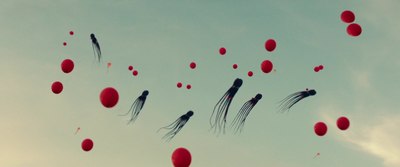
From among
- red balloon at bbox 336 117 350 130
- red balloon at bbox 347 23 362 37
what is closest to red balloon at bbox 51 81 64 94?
red balloon at bbox 336 117 350 130

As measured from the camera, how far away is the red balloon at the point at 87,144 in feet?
58.5

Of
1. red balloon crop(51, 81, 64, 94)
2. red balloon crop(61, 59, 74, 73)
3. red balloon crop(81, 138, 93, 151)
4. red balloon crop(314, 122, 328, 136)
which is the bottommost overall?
red balloon crop(81, 138, 93, 151)

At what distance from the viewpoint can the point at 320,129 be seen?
18.1 m

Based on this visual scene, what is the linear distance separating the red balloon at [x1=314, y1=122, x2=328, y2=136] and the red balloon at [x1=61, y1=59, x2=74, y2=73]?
36.4 feet

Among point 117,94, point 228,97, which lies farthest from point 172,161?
point 228,97

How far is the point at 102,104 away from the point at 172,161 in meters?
3.70

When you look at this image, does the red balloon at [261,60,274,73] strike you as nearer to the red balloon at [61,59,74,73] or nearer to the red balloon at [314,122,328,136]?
the red balloon at [314,122,328,136]

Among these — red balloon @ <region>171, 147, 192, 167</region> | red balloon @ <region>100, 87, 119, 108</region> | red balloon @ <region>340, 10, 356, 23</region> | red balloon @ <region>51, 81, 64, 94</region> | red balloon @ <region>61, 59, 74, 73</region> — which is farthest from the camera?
red balloon @ <region>51, 81, 64, 94</region>

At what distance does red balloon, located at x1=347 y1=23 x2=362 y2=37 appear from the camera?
17.5m

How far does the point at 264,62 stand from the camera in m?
18.3

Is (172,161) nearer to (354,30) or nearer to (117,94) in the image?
(117,94)

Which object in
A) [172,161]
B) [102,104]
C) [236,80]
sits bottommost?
→ [172,161]

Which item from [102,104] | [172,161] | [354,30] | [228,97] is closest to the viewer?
[172,161]

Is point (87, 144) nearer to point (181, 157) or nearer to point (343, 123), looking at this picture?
point (181, 157)
